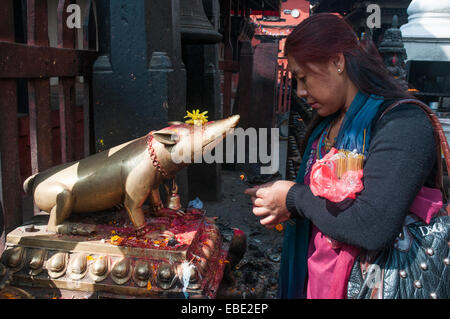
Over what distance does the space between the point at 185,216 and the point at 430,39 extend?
576 cm

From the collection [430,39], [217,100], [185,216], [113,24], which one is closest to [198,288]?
[185,216]

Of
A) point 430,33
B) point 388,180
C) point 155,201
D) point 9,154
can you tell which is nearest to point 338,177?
point 388,180

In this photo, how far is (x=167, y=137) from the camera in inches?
76.1

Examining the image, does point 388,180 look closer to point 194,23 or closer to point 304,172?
point 304,172

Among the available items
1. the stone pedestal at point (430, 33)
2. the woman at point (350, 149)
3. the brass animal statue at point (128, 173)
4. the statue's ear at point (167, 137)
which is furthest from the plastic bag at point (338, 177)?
the stone pedestal at point (430, 33)

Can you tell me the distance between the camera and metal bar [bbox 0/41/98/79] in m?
2.00

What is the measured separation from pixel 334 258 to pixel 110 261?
1.18 meters

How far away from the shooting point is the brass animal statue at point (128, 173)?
6.32 ft

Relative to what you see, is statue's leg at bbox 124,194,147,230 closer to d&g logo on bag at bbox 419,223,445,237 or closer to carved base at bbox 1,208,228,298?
carved base at bbox 1,208,228,298

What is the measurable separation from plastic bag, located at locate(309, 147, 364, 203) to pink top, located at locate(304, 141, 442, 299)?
251 millimetres

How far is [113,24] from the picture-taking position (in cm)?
251

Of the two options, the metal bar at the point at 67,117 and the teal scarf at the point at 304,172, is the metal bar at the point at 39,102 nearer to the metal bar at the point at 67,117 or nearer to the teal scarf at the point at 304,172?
the metal bar at the point at 67,117

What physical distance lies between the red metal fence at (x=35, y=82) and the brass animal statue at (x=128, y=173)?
246mm

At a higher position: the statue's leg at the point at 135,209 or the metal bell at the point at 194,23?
the metal bell at the point at 194,23
